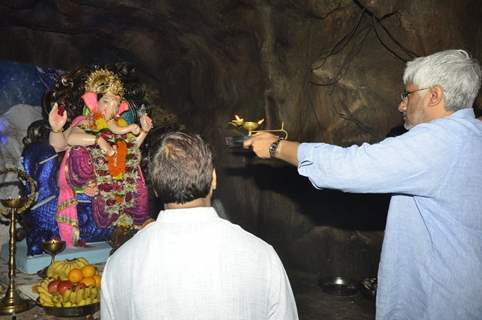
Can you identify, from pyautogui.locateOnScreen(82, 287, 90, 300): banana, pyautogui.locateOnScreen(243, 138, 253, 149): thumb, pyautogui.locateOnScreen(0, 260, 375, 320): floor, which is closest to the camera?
pyautogui.locateOnScreen(243, 138, 253, 149): thumb

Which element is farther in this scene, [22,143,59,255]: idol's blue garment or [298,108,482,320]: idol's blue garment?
[22,143,59,255]: idol's blue garment

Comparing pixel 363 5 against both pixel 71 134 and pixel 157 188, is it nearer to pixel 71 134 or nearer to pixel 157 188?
pixel 71 134

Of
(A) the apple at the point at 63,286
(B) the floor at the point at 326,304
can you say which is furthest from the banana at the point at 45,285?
(B) the floor at the point at 326,304

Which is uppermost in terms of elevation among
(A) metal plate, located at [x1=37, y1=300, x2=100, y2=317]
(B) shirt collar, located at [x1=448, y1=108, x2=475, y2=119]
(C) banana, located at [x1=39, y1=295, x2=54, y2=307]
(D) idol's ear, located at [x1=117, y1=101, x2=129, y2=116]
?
(D) idol's ear, located at [x1=117, y1=101, x2=129, y2=116]

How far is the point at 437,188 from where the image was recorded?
247cm

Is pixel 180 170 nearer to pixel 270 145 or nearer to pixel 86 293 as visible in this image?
pixel 270 145

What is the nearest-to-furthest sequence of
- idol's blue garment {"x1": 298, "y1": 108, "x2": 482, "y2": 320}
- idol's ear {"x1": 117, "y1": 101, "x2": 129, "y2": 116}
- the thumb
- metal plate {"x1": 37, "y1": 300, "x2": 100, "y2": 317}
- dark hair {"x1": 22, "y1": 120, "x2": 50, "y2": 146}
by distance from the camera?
1. idol's blue garment {"x1": 298, "y1": 108, "x2": 482, "y2": 320}
2. the thumb
3. metal plate {"x1": 37, "y1": 300, "x2": 100, "y2": 317}
4. dark hair {"x1": 22, "y1": 120, "x2": 50, "y2": 146}
5. idol's ear {"x1": 117, "y1": 101, "x2": 129, "y2": 116}

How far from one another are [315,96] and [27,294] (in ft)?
15.2

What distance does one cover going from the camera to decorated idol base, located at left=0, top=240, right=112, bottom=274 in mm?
5320

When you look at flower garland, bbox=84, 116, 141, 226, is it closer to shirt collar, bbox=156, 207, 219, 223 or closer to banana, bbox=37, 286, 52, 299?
banana, bbox=37, 286, 52, 299

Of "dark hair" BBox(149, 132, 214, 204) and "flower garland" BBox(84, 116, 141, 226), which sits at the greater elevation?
"dark hair" BBox(149, 132, 214, 204)

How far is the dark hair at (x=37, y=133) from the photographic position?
18.9 feet

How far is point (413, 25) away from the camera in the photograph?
19.5 feet

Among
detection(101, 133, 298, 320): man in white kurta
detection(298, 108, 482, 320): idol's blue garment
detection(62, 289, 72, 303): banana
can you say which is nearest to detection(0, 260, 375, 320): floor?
detection(62, 289, 72, 303): banana
